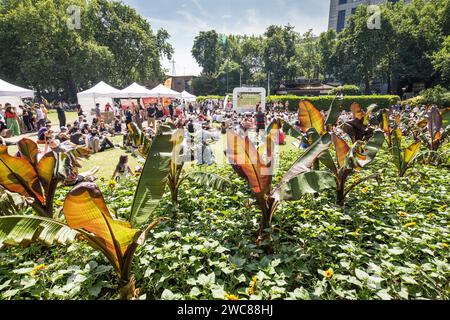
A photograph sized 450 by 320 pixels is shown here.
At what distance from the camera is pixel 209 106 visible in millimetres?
29062

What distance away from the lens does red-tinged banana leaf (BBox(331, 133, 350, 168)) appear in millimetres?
3742

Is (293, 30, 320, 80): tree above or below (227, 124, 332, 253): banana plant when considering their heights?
above

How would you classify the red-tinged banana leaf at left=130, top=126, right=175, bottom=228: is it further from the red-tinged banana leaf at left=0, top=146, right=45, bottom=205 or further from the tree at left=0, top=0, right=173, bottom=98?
Answer: the tree at left=0, top=0, right=173, bottom=98

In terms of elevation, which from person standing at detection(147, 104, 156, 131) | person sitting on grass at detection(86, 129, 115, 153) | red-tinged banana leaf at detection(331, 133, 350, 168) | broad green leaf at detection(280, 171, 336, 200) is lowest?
person sitting on grass at detection(86, 129, 115, 153)

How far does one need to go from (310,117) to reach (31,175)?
4.31m

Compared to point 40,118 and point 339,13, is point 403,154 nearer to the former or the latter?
point 40,118

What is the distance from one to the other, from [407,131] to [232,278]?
10.9 meters

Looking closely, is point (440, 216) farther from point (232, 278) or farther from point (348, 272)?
point (232, 278)

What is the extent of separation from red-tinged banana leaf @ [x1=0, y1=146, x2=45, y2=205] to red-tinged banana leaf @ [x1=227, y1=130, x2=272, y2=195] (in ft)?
7.40

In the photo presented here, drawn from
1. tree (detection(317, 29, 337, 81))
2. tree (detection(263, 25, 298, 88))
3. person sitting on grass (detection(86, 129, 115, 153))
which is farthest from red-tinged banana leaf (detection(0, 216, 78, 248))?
tree (detection(263, 25, 298, 88))

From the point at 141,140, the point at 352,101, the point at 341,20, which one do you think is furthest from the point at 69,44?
the point at 341,20

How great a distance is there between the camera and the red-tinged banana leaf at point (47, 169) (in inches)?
118

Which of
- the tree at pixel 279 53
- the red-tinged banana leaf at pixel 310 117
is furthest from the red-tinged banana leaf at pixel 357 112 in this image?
the tree at pixel 279 53

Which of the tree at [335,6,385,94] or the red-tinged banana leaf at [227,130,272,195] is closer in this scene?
the red-tinged banana leaf at [227,130,272,195]
